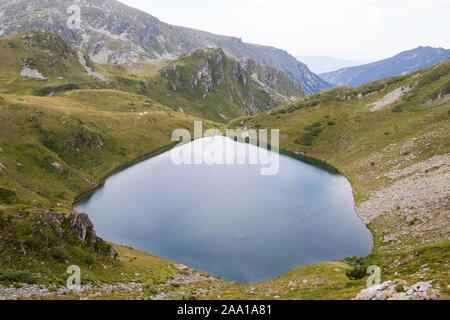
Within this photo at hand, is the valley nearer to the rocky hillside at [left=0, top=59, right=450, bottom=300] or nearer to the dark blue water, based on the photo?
the rocky hillside at [left=0, top=59, right=450, bottom=300]

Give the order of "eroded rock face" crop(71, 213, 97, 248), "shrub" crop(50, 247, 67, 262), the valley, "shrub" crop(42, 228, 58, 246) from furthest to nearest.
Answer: "eroded rock face" crop(71, 213, 97, 248)
"shrub" crop(42, 228, 58, 246)
"shrub" crop(50, 247, 67, 262)
the valley

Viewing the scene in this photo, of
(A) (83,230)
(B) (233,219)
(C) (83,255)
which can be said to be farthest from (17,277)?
(B) (233,219)

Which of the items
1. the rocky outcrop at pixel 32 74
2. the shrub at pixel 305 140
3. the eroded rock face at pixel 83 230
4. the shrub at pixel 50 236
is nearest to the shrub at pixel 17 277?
the shrub at pixel 50 236

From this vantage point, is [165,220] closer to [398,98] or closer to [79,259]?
[79,259]

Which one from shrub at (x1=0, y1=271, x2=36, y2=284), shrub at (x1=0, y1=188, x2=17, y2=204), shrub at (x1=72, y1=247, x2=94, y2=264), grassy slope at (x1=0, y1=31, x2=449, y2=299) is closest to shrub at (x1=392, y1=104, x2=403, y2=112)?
grassy slope at (x1=0, y1=31, x2=449, y2=299)

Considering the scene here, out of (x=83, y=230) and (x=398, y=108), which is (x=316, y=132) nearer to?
(x=398, y=108)

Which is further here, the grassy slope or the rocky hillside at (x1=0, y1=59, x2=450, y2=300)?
the grassy slope
